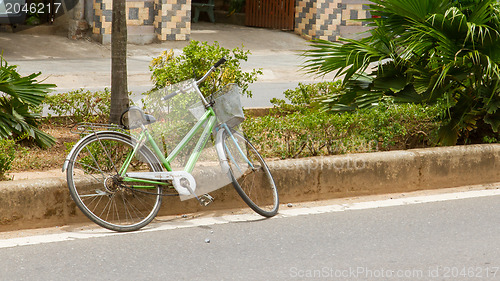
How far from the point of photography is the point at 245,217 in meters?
5.52

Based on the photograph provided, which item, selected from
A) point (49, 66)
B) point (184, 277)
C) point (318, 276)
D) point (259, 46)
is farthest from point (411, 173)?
point (259, 46)

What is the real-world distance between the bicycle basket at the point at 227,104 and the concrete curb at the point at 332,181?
557 mm

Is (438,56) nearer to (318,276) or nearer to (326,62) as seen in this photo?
(326,62)

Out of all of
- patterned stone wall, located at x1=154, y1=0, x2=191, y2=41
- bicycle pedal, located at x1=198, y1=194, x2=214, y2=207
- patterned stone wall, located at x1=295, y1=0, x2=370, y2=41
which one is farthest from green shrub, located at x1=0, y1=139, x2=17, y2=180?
patterned stone wall, located at x1=295, y1=0, x2=370, y2=41

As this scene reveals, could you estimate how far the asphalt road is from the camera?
4.42m

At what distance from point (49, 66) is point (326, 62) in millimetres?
7929

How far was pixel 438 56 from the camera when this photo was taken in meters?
6.89

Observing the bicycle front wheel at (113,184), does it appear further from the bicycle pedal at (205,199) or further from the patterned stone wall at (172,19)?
the patterned stone wall at (172,19)

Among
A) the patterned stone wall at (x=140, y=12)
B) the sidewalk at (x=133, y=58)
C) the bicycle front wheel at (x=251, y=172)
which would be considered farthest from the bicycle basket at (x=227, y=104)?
the patterned stone wall at (x=140, y=12)

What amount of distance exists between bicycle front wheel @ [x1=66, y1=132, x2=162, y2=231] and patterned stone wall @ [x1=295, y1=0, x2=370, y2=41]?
14457 mm

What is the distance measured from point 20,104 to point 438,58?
4003 millimetres

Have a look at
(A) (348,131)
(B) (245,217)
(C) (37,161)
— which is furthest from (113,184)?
(A) (348,131)

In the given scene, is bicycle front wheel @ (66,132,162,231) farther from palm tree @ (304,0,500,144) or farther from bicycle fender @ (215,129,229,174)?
palm tree @ (304,0,500,144)

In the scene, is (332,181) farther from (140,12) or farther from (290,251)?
(140,12)
